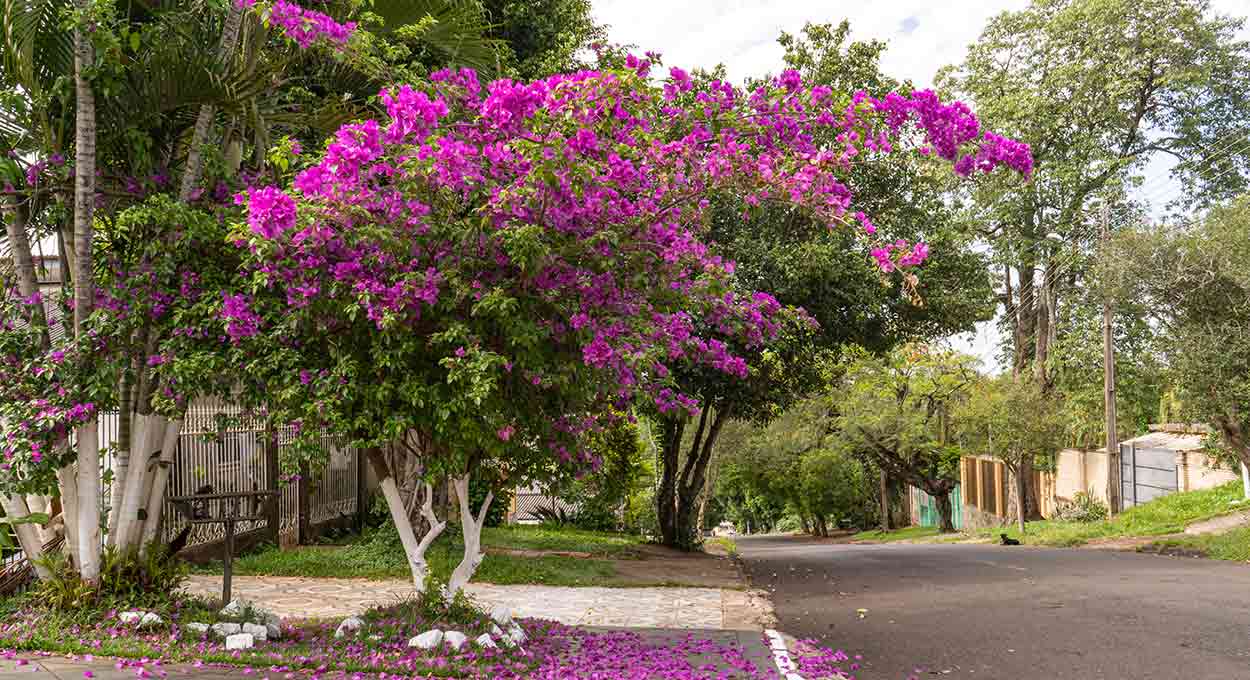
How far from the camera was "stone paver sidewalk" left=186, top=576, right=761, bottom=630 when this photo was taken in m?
8.62

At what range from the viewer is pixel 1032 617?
9070 mm

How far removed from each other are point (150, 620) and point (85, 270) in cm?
233

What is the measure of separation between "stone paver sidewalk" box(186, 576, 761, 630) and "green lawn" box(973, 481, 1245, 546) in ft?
38.9

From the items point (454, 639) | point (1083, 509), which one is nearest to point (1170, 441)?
point (1083, 509)

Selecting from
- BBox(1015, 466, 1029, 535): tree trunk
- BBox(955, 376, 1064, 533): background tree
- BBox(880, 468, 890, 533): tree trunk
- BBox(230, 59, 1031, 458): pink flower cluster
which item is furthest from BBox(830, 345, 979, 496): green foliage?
BBox(230, 59, 1031, 458): pink flower cluster


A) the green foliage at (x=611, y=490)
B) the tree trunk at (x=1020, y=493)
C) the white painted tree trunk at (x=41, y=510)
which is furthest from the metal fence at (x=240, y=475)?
the tree trunk at (x=1020, y=493)

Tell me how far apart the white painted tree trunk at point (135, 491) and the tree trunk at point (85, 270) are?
0.59 feet

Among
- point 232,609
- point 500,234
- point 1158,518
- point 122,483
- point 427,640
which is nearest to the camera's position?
point 500,234

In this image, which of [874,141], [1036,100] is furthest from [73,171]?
[1036,100]

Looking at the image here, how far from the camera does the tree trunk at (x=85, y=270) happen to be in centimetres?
667

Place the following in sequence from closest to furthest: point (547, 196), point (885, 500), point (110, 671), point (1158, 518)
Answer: point (110, 671) → point (547, 196) → point (1158, 518) → point (885, 500)

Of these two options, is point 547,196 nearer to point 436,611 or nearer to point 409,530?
point 409,530

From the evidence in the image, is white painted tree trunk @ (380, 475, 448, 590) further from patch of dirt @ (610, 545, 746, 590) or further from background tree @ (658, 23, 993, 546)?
background tree @ (658, 23, 993, 546)

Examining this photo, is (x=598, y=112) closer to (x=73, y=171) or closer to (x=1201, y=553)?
(x=73, y=171)
